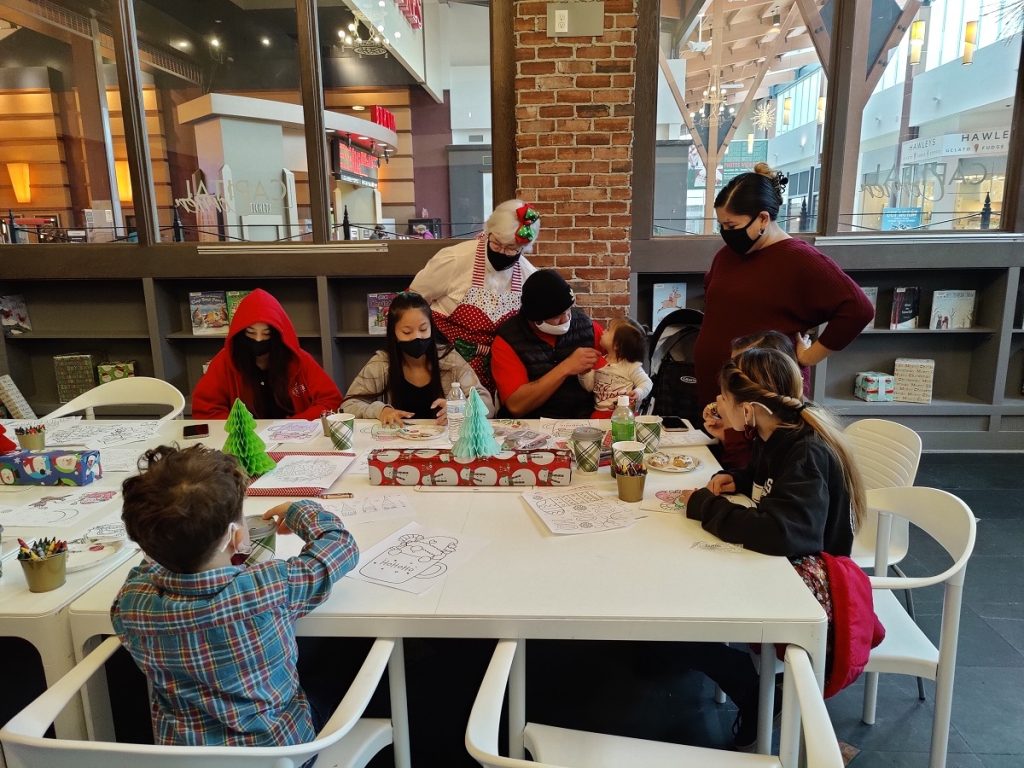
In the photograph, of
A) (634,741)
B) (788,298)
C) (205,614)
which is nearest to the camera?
(205,614)

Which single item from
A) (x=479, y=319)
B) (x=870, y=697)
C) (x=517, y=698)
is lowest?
(x=870, y=697)

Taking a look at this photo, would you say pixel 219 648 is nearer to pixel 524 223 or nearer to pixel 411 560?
pixel 411 560

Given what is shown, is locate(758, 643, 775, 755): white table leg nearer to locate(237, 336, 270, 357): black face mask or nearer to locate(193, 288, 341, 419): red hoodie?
locate(193, 288, 341, 419): red hoodie

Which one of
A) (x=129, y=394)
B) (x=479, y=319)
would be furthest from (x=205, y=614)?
(x=129, y=394)

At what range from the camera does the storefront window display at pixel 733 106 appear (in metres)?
4.14

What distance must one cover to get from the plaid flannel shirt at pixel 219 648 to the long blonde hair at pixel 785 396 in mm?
1062

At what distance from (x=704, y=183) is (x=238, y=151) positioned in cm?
320

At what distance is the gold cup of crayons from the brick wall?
2.83 meters

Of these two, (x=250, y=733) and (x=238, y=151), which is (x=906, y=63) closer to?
(x=238, y=151)

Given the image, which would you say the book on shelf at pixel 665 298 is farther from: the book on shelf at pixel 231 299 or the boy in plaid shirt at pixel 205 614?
the boy in plaid shirt at pixel 205 614

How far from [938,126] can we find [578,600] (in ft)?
14.8

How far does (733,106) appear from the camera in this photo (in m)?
4.29

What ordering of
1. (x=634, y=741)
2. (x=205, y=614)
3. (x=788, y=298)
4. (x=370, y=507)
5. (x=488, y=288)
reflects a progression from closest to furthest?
(x=205, y=614)
(x=634, y=741)
(x=370, y=507)
(x=788, y=298)
(x=488, y=288)

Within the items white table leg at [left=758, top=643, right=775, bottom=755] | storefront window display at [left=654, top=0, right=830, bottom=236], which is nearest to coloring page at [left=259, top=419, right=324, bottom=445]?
white table leg at [left=758, top=643, right=775, bottom=755]
